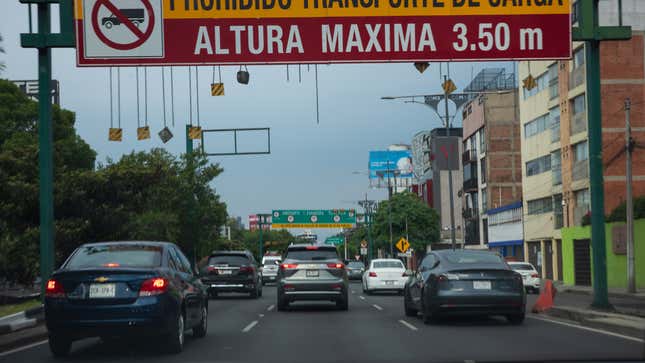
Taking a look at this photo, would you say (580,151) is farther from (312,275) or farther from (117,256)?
(117,256)

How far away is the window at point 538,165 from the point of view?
6031 cm

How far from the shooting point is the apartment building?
5081cm

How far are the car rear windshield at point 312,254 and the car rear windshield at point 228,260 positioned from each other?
9.51 m

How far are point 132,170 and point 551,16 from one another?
1699 cm

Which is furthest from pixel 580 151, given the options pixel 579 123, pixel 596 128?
pixel 596 128

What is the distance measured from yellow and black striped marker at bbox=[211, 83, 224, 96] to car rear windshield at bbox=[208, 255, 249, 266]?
45.2ft

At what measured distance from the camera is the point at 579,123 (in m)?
52.9

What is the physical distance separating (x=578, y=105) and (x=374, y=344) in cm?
4219

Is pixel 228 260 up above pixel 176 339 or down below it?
above

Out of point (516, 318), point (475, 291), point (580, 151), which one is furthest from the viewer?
point (580, 151)

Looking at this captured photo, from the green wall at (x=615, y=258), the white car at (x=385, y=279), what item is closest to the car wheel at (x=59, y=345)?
the white car at (x=385, y=279)

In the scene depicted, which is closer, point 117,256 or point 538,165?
point 117,256

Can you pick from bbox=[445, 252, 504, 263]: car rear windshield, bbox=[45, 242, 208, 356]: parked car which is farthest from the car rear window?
bbox=[45, 242, 208, 356]: parked car

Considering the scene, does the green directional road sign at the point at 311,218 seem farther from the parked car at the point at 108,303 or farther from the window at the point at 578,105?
the parked car at the point at 108,303
